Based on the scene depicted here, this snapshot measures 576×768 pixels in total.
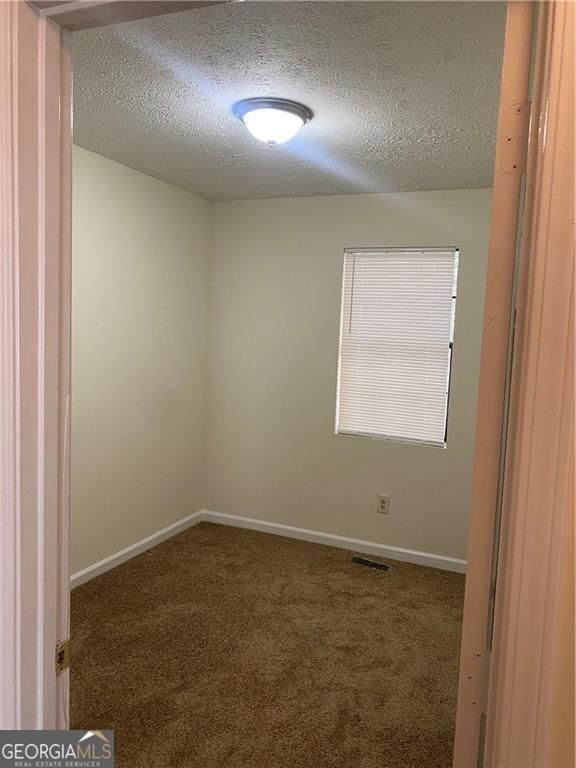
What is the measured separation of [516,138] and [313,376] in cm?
342

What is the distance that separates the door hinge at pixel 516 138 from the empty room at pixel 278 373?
43.1 inches

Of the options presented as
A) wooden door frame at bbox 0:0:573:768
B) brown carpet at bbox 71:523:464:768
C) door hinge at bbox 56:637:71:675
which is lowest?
brown carpet at bbox 71:523:464:768

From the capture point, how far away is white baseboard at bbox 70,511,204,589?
342cm

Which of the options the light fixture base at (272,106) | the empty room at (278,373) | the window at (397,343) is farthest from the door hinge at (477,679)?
the window at (397,343)

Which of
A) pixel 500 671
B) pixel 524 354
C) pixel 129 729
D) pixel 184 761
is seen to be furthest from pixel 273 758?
pixel 524 354

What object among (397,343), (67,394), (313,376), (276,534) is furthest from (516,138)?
(276,534)

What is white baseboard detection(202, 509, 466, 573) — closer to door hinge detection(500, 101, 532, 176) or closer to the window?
the window

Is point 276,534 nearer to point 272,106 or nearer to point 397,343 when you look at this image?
point 397,343

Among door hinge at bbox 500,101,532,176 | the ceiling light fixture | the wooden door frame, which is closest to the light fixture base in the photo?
the ceiling light fixture

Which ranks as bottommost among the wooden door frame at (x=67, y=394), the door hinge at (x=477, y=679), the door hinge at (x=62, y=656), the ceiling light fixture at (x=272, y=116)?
the door hinge at (x=62, y=656)

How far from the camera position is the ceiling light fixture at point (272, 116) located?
2322 millimetres

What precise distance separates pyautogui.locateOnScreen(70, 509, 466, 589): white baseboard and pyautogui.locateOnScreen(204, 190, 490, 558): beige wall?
0.06 metres

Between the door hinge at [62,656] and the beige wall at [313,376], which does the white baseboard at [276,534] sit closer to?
the beige wall at [313,376]

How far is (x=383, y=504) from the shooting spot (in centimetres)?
401
